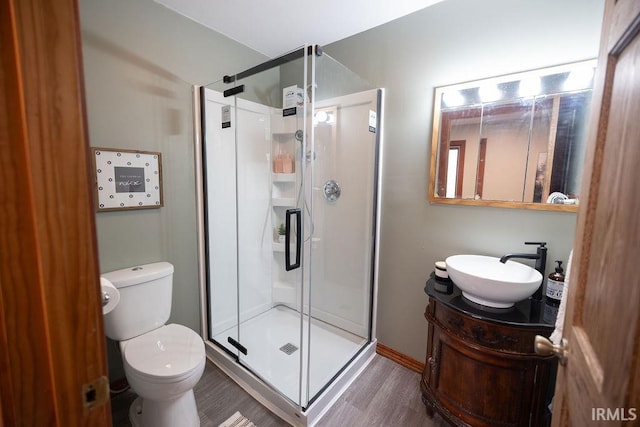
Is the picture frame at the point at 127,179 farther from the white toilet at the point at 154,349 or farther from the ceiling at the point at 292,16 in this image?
the ceiling at the point at 292,16

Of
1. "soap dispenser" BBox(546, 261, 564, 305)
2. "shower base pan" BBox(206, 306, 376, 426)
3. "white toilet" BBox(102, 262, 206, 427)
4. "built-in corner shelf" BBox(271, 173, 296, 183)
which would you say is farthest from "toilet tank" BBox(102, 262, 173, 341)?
"soap dispenser" BBox(546, 261, 564, 305)

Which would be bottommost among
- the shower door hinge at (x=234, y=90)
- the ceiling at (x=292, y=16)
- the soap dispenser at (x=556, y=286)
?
the soap dispenser at (x=556, y=286)

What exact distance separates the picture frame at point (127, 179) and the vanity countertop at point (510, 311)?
193cm

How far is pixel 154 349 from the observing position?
4.98 feet

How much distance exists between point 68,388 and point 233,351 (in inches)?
69.3

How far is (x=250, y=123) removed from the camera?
2256mm

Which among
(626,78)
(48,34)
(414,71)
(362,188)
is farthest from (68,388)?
(414,71)

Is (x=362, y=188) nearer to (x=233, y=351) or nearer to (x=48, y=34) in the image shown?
(x=233, y=351)

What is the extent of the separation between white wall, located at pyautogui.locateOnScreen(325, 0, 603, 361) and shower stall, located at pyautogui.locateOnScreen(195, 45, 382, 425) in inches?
6.0

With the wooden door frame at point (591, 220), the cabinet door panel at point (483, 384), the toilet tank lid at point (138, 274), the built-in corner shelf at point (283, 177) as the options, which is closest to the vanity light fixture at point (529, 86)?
the wooden door frame at point (591, 220)

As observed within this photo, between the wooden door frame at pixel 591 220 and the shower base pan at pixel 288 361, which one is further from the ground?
the wooden door frame at pixel 591 220

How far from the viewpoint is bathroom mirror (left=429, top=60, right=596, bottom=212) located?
139 cm

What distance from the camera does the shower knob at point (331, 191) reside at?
2217 mm

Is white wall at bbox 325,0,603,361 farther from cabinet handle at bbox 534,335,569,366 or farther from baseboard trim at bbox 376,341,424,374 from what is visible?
cabinet handle at bbox 534,335,569,366
